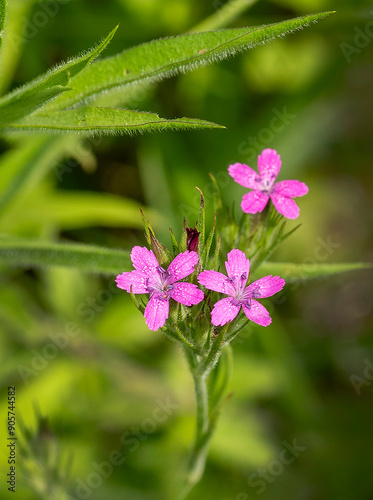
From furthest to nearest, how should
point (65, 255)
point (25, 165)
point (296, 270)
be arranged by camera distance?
point (25, 165) < point (65, 255) < point (296, 270)

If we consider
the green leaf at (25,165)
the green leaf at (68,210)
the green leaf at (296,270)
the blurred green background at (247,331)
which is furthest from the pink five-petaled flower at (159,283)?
the green leaf at (68,210)

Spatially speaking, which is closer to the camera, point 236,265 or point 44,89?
point 236,265

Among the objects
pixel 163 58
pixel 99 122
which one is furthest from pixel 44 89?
pixel 163 58

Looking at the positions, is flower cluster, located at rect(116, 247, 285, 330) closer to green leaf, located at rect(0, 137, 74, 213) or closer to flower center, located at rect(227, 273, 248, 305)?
flower center, located at rect(227, 273, 248, 305)

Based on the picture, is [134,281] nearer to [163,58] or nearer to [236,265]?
[236,265]

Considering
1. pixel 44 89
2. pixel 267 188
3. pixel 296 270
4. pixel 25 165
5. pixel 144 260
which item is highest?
pixel 25 165

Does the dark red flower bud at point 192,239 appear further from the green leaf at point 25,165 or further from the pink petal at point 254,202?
the green leaf at point 25,165

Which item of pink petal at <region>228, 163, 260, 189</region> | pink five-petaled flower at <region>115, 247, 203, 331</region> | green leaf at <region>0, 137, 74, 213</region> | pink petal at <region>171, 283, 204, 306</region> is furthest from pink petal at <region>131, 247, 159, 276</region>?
green leaf at <region>0, 137, 74, 213</region>
